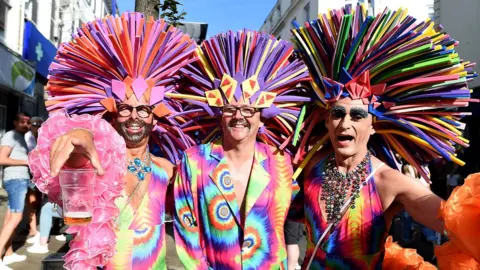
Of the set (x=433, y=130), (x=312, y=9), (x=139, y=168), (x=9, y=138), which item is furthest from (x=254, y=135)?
(x=312, y=9)

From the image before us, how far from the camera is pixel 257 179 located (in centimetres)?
217

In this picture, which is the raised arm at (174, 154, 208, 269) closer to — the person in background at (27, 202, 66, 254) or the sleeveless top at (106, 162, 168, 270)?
the sleeveless top at (106, 162, 168, 270)

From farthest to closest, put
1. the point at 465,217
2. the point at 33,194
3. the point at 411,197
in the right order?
1. the point at 33,194
2. the point at 411,197
3. the point at 465,217

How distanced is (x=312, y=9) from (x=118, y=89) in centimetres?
2298

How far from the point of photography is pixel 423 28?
2240 millimetres

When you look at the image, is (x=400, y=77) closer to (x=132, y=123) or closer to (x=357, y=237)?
(x=357, y=237)

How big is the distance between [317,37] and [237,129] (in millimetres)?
670

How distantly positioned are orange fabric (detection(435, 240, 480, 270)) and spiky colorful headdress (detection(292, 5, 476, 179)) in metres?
0.79

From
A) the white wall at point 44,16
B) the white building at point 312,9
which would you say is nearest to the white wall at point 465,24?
the white building at point 312,9

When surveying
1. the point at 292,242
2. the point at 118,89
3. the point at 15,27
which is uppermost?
the point at 15,27

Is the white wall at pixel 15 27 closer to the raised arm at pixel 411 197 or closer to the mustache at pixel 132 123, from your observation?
the mustache at pixel 132 123

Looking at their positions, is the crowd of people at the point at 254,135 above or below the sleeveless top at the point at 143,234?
above

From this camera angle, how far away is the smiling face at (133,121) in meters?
2.30

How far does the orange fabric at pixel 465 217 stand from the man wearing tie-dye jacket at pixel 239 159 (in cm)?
87
